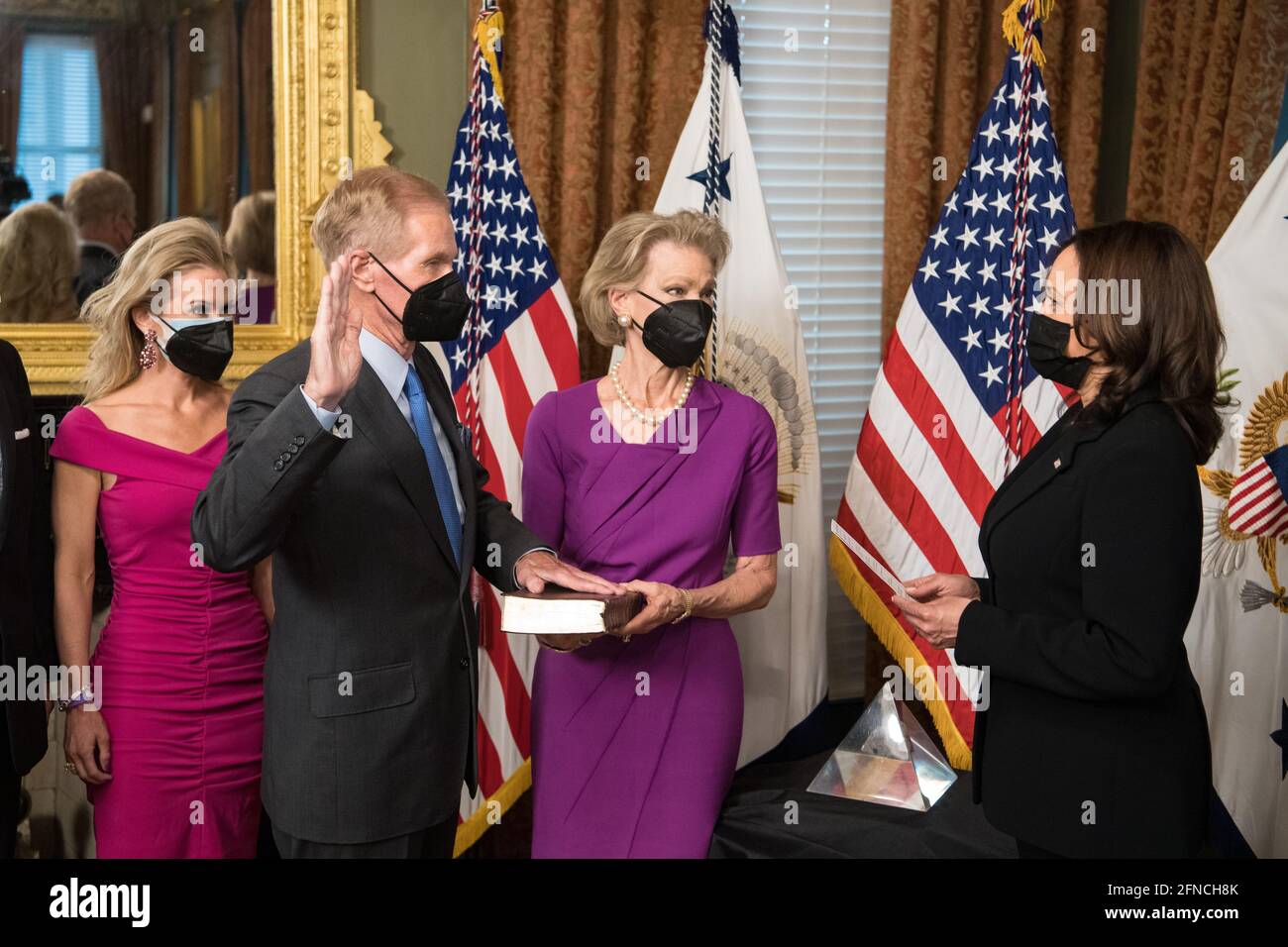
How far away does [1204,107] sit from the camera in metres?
3.79

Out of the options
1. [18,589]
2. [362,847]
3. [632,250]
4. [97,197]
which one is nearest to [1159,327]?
[632,250]

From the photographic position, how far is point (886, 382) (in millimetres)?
3596

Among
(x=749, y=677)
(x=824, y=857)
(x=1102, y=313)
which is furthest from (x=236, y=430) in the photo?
(x=749, y=677)

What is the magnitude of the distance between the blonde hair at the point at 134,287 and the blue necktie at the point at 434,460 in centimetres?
71

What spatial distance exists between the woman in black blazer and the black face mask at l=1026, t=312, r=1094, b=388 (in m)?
0.02

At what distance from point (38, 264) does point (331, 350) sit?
1.86 metres

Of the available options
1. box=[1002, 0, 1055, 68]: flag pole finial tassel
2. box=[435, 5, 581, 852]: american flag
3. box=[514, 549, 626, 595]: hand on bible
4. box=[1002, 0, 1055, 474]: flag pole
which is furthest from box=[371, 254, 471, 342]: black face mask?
box=[1002, 0, 1055, 68]: flag pole finial tassel

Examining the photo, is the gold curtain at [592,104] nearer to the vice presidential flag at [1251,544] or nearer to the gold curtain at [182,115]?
the gold curtain at [182,115]

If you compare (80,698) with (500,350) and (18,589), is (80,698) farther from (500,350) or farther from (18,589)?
(500,350)

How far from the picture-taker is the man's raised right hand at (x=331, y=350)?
1.72m

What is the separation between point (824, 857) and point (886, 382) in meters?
1.45

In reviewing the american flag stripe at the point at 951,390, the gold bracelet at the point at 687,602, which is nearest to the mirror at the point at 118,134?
the gold bracelet at the point at 687,602

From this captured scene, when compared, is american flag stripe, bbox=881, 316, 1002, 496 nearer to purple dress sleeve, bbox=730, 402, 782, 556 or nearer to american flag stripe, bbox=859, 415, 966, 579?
american flag stripe, bbox=859, 415, 966, 579
